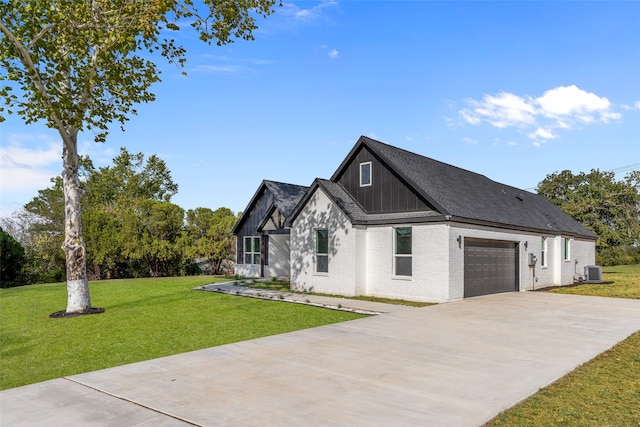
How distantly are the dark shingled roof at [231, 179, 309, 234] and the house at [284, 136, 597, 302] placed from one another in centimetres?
515

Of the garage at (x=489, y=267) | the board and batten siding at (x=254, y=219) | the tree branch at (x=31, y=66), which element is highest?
the tree branch at (x=31, y=66)

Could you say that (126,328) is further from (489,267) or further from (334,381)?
(489,267)

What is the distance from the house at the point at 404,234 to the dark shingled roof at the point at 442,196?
6 centimetres

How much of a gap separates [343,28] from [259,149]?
29.1 feet

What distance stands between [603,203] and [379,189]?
129 feet

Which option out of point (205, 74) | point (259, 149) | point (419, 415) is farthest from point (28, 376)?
point (259, 149)

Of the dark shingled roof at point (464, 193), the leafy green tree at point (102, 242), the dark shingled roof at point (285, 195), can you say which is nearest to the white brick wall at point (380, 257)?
the dark shingled roof at point (464, 193)

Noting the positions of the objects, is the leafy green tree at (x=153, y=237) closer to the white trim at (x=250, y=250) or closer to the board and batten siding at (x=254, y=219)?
the board and batten siding at (x=254, y=219)

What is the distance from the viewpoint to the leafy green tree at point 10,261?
25078 millimetres

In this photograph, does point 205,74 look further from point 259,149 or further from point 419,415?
point 419,415

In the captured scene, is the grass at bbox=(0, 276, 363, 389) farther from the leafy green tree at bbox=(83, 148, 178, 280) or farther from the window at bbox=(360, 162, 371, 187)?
the leafy green tree at bbox=(83, 148, 178, 280)

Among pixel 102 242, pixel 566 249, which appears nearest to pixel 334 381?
pixel 566 249

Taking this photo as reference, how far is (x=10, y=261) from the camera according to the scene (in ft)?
83.9

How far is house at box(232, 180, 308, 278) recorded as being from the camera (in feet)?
82.0
